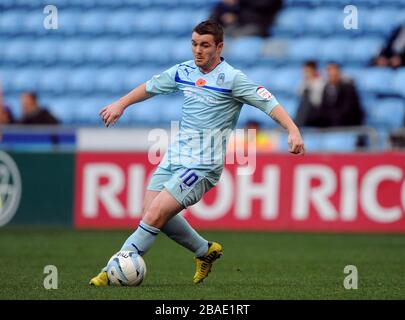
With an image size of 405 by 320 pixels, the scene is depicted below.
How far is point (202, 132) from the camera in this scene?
806cm

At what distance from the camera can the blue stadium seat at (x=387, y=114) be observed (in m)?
16.3

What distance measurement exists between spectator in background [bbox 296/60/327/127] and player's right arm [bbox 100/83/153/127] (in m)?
7.51

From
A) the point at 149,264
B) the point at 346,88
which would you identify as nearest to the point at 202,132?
the point at 149,264

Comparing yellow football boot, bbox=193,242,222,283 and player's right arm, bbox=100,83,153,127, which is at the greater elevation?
player's right arm, bbox=100,83,153,127

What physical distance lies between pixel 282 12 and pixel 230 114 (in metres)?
11.5

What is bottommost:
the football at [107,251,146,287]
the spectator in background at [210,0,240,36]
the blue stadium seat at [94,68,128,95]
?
the football at [107,251,146,287]

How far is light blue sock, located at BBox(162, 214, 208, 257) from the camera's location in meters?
8.32

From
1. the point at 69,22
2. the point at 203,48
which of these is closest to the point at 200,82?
the point at 203,48

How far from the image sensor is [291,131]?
24.8ft

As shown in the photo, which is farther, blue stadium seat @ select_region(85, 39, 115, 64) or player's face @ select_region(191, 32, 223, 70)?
blue stadium seat @ select_region(85, 39, 115, 64)

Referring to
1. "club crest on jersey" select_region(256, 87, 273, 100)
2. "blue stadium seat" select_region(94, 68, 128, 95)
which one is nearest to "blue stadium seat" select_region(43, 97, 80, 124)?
"blue stadium seat" select_region(94, 68, 128, 95)

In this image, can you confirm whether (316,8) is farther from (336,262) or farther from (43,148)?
(336,262)

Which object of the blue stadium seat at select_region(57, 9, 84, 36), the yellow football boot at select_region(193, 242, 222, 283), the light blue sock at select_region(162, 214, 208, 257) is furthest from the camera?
the blue stadium seat at select_region(57, 9, 84, 36)

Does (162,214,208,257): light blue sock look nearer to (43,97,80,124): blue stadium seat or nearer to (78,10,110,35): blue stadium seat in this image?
(43,97,80,124): blue stadium seat
